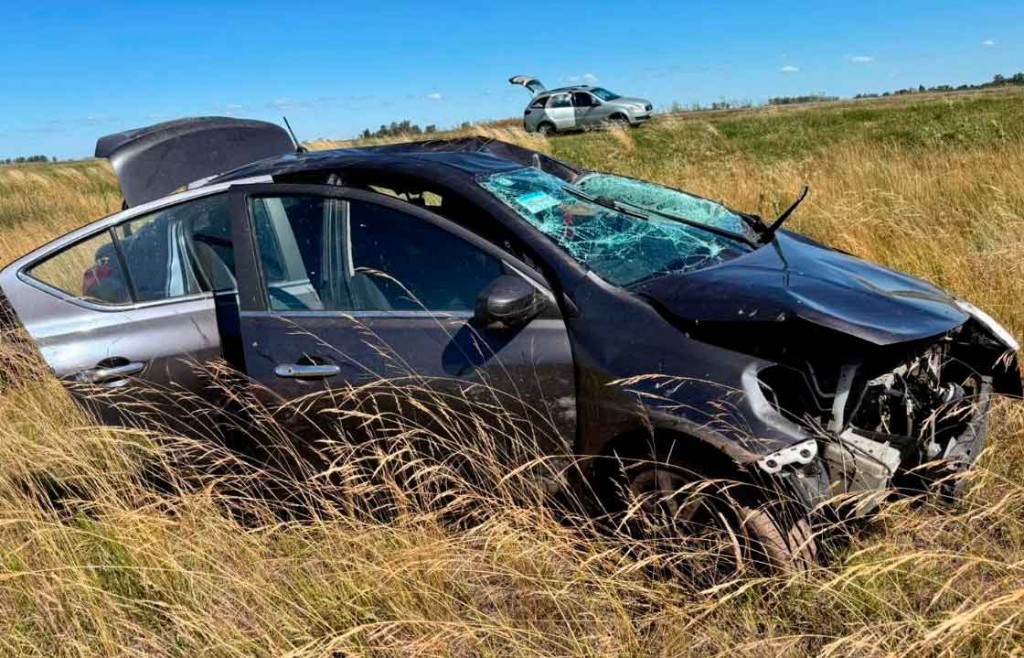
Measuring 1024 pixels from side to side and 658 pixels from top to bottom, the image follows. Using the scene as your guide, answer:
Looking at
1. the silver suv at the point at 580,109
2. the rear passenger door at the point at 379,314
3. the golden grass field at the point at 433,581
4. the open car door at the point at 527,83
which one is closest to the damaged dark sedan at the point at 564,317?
the rear passenger door at the point at 379,314

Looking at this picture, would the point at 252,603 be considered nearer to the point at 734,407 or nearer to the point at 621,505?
the point at 621,505

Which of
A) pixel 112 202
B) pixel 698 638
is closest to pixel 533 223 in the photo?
pixel 698 638

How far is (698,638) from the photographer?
7.00ft

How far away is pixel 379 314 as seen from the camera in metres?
2.90

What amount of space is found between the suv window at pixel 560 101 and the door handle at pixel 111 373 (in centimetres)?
2228

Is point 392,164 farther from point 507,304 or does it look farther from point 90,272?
point 90,272

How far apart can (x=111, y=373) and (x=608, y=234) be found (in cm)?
215

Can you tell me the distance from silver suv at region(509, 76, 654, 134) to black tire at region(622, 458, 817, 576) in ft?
69.0

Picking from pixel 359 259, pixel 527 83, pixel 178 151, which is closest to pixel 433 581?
pixel 359 259

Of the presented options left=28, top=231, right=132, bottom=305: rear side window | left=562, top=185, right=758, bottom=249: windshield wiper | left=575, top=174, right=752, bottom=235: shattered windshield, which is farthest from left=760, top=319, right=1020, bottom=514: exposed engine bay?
left=28, top=231, right=132, bottom=305: rear side window

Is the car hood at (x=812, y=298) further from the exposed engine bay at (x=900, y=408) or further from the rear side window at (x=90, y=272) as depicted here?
the rear side window at (x=90, y=272)

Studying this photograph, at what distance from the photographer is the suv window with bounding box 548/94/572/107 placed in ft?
79.0

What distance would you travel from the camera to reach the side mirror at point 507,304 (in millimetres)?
2521

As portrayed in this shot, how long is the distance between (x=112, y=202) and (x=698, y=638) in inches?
612
